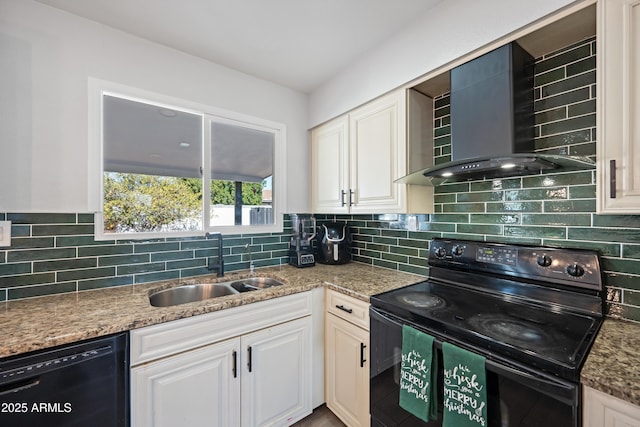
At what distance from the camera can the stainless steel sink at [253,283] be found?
6.27ft

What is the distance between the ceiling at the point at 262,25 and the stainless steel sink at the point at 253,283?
1.61 meters

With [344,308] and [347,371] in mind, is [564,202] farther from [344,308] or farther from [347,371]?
[347,371]

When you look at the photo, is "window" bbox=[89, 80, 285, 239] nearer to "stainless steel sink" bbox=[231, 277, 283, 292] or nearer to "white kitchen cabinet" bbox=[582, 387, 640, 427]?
"stainless steel sink" bbox=[231, 277, 283, 292]

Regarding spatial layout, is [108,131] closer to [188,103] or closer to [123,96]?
[123,96]

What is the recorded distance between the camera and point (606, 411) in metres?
0.76

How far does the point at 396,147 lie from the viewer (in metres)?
1.67

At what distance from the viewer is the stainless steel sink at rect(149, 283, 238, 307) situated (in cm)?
169

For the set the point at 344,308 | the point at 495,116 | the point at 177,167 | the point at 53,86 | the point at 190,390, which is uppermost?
the point at 53,86

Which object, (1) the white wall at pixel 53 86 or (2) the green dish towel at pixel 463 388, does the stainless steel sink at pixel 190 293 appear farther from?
(2) the green dish towel at pixel 463 388

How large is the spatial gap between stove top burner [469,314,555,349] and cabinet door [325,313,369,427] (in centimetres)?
62

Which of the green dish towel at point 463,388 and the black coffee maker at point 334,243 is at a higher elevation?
the black coffee maker at point 334,243

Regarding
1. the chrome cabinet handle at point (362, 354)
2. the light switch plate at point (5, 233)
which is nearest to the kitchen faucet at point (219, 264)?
the light switch plate at point (5, 233)

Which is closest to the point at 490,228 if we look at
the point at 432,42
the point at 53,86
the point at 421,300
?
the point at 421,300

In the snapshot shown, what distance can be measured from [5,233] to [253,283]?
1332 mm
